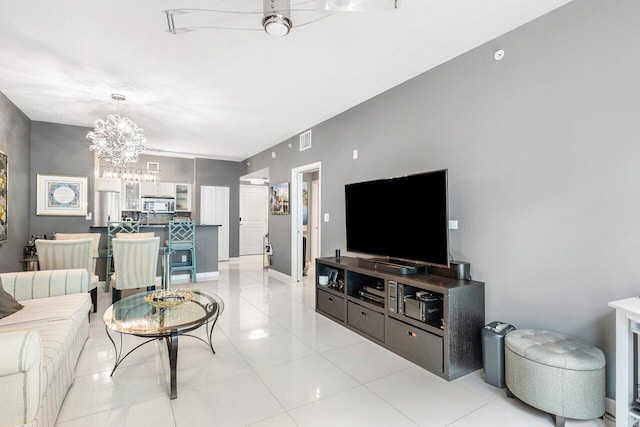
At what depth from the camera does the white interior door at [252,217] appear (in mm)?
9344

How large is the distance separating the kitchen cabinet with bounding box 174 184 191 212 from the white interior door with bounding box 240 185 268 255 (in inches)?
64.9

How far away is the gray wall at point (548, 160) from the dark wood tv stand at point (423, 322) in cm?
27

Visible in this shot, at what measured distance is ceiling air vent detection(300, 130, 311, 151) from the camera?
5168mm

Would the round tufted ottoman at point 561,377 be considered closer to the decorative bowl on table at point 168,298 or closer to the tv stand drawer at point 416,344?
the tv stand drawer at point 416,344

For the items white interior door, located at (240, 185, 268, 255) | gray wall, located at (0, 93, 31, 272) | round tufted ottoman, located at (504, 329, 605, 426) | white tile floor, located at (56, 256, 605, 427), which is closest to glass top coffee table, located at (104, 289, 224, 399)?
white tile floor, located at (56, 256, 605, 427)

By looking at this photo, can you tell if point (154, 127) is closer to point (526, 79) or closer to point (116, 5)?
point (116, 5)

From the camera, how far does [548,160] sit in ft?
7.32

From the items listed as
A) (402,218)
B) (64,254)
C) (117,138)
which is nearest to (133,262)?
(64,254)

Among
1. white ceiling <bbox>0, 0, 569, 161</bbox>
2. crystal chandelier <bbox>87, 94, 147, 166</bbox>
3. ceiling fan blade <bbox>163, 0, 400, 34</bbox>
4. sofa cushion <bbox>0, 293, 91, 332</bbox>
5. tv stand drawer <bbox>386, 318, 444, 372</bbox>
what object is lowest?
tv stand drawer <bbox>386, 318, 444, 372</bbox>

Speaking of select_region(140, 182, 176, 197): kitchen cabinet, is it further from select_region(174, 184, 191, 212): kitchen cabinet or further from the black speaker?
the black speaker

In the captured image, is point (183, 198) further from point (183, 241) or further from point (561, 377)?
point (561, 377)

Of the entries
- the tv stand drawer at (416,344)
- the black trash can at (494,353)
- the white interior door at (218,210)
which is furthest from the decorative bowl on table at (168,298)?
the white interior door at (218,210)

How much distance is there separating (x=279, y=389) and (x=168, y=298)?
1.28 meters

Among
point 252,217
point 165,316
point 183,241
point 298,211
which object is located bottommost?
point 165,316
